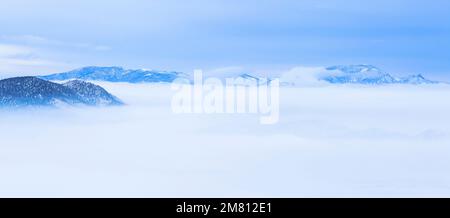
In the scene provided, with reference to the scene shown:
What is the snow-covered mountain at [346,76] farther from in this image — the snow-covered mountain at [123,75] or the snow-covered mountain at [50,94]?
the snow-covered mountain at [50,94]

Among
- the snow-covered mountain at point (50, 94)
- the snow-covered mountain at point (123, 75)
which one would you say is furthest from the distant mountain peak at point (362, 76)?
the snow-covered mountain at point (50, 94)

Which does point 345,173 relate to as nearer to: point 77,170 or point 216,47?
point 216,47

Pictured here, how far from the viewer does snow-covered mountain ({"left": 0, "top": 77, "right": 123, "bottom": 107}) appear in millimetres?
2500

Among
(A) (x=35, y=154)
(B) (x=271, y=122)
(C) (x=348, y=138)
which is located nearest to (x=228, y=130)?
(B) (x=271, y=122)

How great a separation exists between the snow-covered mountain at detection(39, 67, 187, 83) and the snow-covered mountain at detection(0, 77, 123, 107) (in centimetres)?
2

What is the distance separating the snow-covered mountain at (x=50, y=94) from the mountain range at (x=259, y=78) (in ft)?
0.09

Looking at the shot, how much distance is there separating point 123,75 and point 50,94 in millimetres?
163

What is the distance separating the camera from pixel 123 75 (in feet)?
8.16

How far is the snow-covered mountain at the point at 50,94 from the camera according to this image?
2.50 meters

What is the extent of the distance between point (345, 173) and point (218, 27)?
0.41m

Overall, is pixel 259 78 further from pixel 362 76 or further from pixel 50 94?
pixel 50 94

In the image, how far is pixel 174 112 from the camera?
248cm
